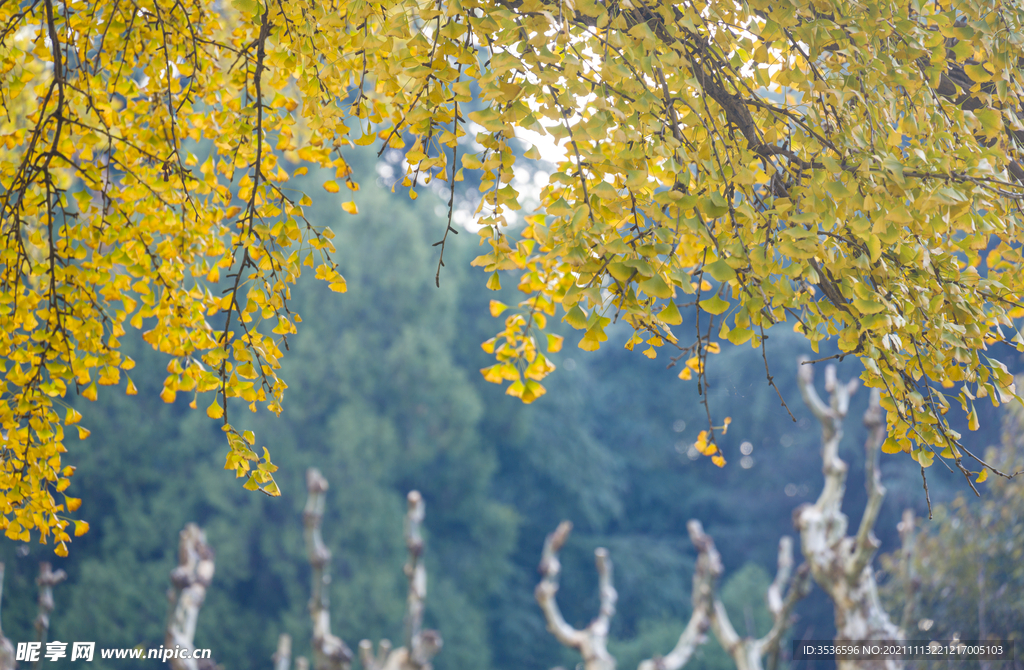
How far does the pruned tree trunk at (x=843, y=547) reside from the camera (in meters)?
3.61

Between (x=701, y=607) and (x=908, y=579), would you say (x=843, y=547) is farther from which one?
(x=908, y=579)

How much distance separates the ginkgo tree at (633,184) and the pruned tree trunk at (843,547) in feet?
9.21

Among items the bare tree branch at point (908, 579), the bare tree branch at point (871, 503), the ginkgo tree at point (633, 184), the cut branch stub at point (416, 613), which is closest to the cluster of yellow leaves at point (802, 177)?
the ginkgo tree at point (633, 184)

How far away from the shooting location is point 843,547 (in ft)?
12.3

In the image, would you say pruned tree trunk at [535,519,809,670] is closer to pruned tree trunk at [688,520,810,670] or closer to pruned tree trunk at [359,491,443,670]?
pruned tree trunk at [688,520,810,670]

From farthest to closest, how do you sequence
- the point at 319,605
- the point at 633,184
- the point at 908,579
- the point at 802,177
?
the point at 908,579
the point at 319,605
the point at 802,177
the point at 633,184

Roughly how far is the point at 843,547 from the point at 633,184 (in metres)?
3.60

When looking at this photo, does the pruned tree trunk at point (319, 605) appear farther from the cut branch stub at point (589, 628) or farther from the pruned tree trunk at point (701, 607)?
→ the pruned tree trunk at point (701, 607)

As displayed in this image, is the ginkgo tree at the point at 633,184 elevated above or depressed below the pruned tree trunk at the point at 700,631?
above

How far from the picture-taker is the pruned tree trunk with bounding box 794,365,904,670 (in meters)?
3.61

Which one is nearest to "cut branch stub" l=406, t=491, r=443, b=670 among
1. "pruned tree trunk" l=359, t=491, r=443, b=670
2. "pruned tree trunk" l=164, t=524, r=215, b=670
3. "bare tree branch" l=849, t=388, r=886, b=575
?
"pruned tree trunk" l=359, t=491, r=443, b=670

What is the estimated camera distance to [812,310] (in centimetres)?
112

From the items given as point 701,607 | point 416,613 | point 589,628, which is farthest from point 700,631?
point 416,613

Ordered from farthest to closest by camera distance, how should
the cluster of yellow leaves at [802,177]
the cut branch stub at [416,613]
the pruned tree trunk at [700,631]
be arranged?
the cut branch stub at [416,613], the pruned tree trunk at [700,631], the cluster of yellow leaves at [802,177]
